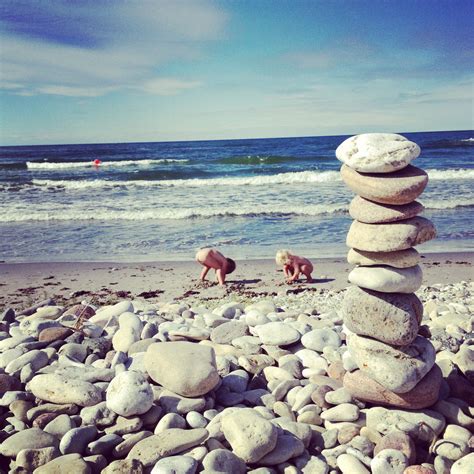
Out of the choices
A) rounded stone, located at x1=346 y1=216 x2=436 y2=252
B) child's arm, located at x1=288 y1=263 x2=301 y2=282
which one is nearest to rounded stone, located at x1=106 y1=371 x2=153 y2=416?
rounded stone, located at x1=346 y1=216 x2=436 y2=252

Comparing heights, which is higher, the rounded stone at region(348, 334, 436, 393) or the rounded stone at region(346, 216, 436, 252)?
the rounded stone at region(346, 216, 436, 252)

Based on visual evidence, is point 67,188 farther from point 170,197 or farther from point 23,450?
point 23,450

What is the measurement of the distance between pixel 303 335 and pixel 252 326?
656mm

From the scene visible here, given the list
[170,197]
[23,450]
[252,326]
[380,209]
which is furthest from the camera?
[170,197]

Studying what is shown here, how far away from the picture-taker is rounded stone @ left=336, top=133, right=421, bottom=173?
11.6ft

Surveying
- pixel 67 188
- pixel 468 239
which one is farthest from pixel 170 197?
pixel 468 239

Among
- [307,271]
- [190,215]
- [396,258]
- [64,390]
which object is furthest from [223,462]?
[190,215]

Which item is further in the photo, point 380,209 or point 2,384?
point 2,384

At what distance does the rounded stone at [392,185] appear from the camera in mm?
3562

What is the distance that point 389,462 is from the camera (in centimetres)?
327

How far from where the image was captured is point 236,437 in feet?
11.0

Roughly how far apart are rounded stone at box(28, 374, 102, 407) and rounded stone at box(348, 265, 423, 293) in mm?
2093

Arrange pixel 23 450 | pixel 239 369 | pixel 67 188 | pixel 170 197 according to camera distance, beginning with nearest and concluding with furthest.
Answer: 1. pixel 23 450
2. pixel 239 369
3. pixel 170 197
4. pixel 67 188

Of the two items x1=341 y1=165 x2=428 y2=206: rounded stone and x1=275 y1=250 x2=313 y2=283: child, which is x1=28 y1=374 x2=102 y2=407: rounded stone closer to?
x1=341 y1=165 x2=428 y2=206: rounded stone
